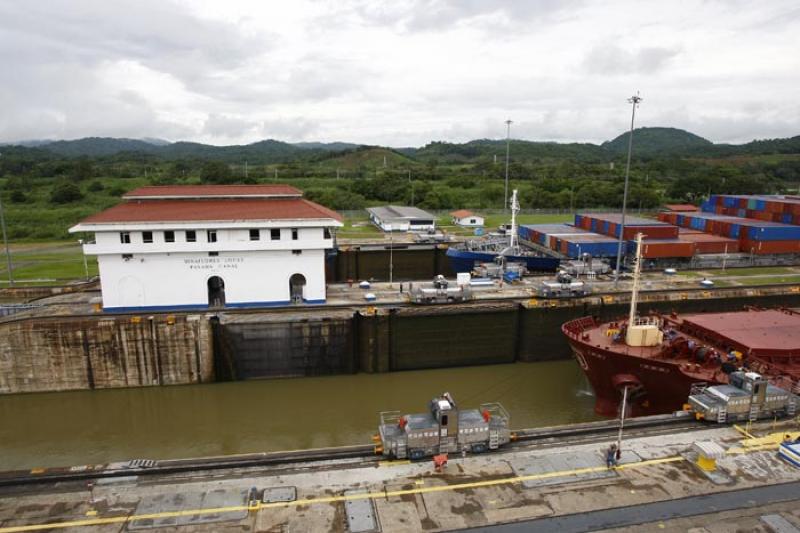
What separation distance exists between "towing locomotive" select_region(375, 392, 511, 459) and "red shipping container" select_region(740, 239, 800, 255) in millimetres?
42934

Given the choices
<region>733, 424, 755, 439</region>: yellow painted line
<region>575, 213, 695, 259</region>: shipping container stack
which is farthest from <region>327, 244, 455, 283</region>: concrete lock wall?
<region>733, 424, 755, 439</region>: yellow painted line

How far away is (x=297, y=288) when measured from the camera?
32625 millimetres

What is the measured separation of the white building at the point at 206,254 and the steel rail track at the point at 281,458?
52.7ft

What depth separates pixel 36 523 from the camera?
13148mm

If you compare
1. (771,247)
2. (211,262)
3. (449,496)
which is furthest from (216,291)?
(771,247)

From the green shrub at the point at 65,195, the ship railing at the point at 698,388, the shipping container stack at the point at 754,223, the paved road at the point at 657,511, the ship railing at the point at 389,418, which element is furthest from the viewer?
the green shrub at the point at 65,195

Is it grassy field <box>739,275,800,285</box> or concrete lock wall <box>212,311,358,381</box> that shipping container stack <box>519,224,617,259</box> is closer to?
grassy field <box>739,275,800,285</box>

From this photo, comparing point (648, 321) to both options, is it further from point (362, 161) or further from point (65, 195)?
point (362, 161)

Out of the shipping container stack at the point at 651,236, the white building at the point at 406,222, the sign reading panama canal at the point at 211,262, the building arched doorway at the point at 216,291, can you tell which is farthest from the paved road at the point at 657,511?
the white building at the point at 406,222

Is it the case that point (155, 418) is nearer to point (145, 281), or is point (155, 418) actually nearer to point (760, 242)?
point (145, 281)

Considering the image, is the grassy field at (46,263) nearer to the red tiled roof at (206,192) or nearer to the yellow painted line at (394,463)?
the red tiled roof at (206,192)

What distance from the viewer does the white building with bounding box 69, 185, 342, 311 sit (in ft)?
96.2

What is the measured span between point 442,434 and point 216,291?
71.4 feet

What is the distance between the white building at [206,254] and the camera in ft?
96.2
